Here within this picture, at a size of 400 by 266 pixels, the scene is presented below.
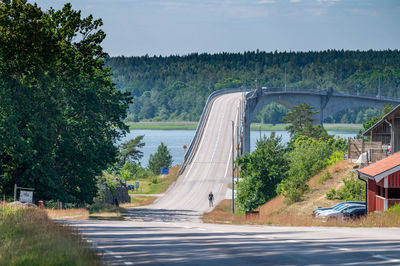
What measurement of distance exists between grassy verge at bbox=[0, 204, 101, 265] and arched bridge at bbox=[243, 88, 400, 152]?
12064cm

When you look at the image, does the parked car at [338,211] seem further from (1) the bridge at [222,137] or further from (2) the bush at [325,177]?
(1) the bridge at [222,137]

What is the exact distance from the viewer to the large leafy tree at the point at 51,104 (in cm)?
4412

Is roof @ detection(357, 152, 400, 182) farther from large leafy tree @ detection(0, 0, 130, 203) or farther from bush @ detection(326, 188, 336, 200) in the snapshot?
large leafy tree @ detection(0, 0, 130, 203)

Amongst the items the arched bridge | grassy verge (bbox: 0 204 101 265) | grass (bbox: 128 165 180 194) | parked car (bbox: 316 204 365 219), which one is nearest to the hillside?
parked car (bbox: 316 204 365 219)

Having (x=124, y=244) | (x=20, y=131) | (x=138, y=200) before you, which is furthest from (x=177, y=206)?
(x=124, y=244)

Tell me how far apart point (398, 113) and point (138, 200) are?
1711 inches

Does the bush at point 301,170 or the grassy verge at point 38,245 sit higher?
the bush at point 301,170

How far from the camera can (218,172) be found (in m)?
99.5

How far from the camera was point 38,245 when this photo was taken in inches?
593

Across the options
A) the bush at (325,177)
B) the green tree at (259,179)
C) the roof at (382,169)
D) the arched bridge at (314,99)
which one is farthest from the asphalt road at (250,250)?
the arched bridge at (314,99)

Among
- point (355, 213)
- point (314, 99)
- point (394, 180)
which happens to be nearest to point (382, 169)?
point (394, 180)

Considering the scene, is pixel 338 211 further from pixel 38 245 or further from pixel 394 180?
pixel 38 245

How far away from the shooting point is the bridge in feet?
282

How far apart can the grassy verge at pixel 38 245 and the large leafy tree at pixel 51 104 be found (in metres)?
25.5
